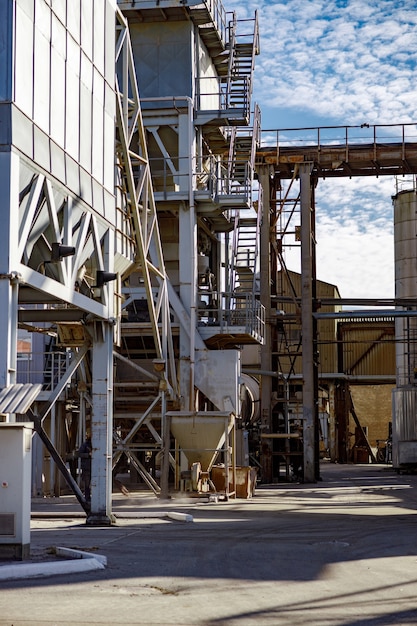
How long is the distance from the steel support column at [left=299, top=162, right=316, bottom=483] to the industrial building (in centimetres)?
7

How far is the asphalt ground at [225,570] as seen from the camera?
9828mm

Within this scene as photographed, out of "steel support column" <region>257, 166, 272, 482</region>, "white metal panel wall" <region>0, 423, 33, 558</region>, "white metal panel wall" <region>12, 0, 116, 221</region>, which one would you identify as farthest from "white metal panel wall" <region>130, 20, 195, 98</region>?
"white metal panel wall" <region>0, 423, 33, 558</region>

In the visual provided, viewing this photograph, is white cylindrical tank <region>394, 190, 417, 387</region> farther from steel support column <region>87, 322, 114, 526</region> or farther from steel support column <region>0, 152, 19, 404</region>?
steel support column <region>0, 152, 19, 404</region>

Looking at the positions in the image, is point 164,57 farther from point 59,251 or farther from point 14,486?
point 14,486

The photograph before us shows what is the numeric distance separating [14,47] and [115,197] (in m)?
6.29

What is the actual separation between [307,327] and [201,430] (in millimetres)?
9571

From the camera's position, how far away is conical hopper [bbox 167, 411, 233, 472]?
91.6ft

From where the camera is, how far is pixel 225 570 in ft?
42.1

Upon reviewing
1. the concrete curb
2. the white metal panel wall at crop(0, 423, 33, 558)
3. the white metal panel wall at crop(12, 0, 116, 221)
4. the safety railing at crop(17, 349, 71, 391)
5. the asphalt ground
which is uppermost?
the white metal panel wall at crop(12, 0, 116, 221)

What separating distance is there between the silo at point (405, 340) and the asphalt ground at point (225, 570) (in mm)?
20623

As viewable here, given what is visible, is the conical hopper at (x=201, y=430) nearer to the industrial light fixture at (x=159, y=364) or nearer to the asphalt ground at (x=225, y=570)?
the industrial light fixture at (x=159, y=364)

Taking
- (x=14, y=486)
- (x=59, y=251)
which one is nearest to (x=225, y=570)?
(x=14, y=486)

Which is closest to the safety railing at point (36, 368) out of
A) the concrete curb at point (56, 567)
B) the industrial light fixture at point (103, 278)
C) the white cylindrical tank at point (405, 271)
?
the industrial light fixture at point (103, 278)

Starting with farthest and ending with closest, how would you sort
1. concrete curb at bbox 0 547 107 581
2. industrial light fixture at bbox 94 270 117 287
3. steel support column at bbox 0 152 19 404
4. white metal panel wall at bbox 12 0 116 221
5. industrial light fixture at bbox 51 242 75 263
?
1. industrial light fixture at bbox 94 270 117 287
2. industrial light fixture at bbox 51 242 75 263
3. white metal panel wall at bbox 12 0 116 221
4. steel support column at bbox 0 152 19 404
5. concrete curb at bbox 0 547 107 581
